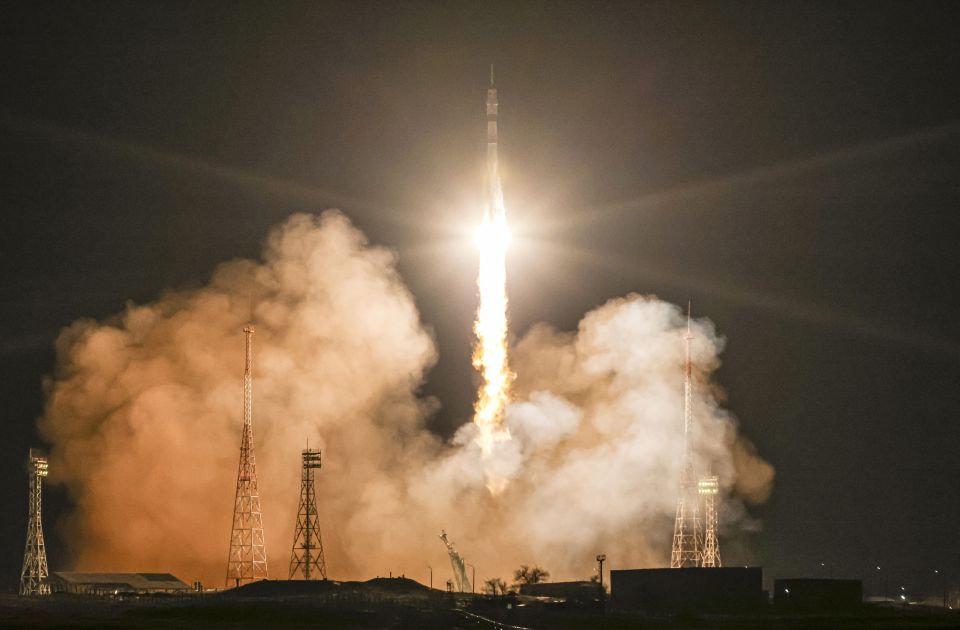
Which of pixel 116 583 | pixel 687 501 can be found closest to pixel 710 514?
pixel 687 501

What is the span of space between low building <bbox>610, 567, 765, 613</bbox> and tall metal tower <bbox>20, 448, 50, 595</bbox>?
2251 inches

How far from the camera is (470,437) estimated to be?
493 ft

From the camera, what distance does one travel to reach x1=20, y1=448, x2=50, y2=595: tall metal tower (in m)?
160

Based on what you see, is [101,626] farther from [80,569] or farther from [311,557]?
[80,569]

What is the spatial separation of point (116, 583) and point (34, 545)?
15.6 metres

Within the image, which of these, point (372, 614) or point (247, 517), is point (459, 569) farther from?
point (372, 614)

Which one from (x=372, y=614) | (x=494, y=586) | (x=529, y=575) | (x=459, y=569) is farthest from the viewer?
(x=459, y=569)

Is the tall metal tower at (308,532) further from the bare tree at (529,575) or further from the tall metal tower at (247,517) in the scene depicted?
the bare tree at (529,575)

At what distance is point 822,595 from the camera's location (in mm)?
131250

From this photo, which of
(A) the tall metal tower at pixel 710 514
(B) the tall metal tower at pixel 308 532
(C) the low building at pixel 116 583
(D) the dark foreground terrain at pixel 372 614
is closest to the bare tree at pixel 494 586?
(D) the dark foreground terrain at pixel 372 614

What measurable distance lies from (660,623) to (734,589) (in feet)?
52.0

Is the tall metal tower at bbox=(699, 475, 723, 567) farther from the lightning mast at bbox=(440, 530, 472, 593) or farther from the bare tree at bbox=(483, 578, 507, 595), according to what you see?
the lightning mast at bbox=(440, 530, 472, 593)

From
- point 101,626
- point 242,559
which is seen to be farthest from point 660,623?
point 242,559

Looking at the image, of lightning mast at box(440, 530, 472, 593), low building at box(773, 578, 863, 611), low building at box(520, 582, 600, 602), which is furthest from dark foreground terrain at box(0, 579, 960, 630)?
lightning mast at box(440, 530, 472, 593)
